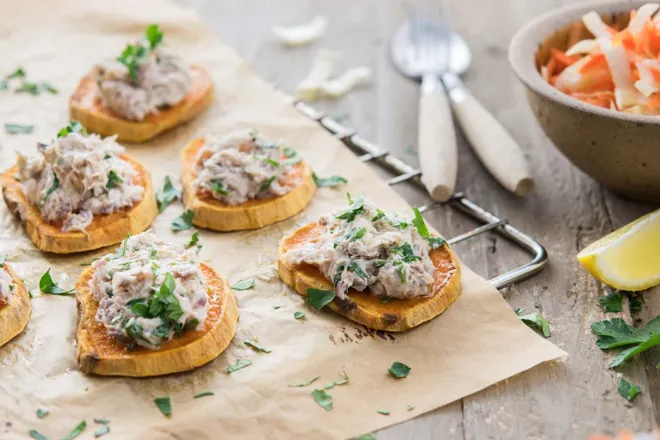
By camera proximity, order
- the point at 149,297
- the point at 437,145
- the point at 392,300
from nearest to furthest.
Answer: the point at 149,297, the point at 392,300, the point at 437,145

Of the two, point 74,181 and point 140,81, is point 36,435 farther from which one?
point 140,81

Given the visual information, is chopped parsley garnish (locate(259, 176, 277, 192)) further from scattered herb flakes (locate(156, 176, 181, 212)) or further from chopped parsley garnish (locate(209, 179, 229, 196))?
scattered herb flakes (locate(156, 176, 181, 212))

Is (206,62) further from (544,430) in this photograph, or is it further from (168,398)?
(544,430)

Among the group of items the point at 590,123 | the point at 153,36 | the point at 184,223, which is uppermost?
the point at 590,123

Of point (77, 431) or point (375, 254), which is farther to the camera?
point (375, 254)

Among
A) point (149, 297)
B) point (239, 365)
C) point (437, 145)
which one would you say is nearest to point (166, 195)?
point (149, 297)

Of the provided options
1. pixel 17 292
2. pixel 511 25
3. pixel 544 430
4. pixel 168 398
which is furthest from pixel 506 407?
pixel 511 25
